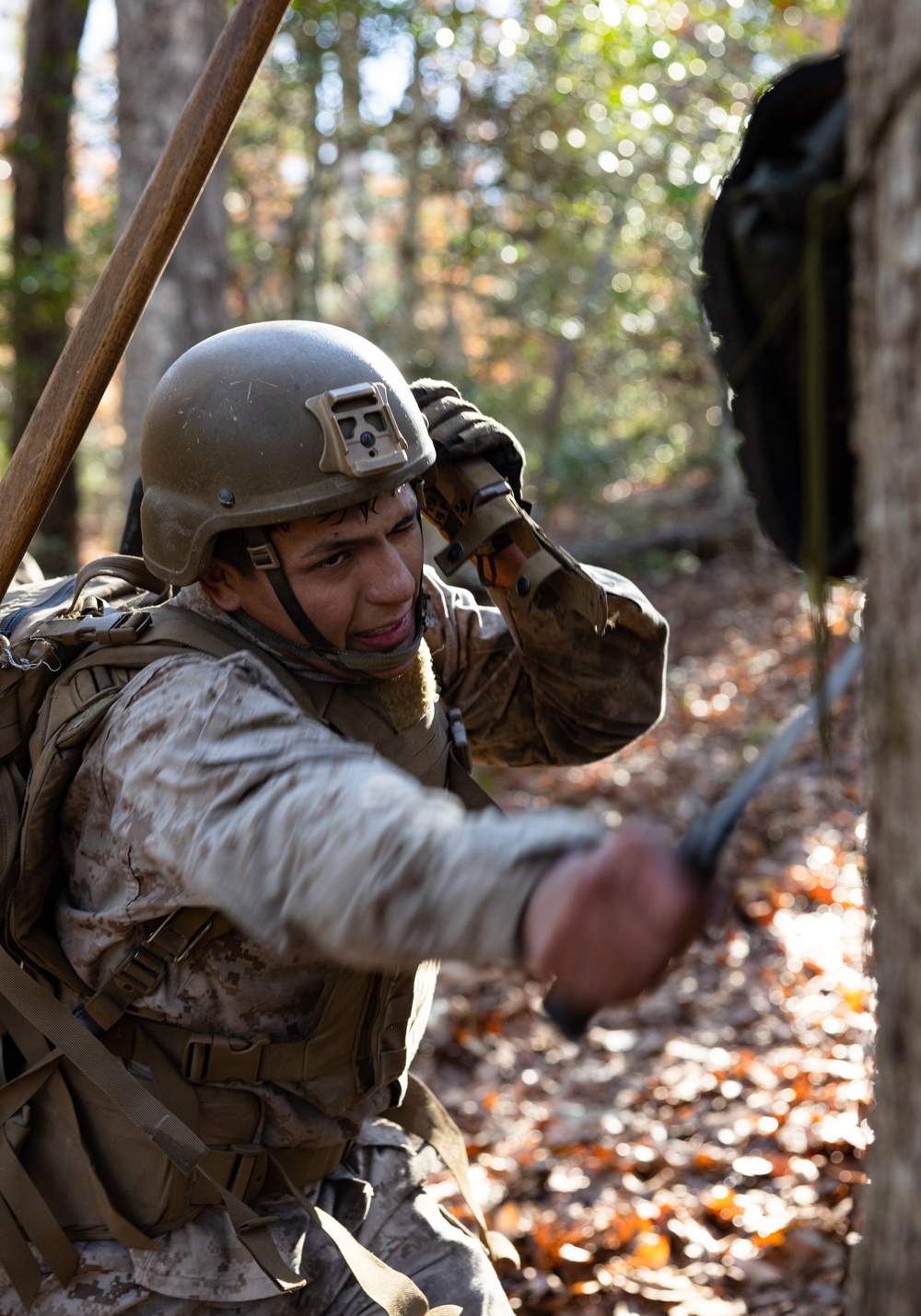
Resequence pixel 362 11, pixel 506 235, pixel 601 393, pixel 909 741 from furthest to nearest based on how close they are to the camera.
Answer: pixel 601 393 → pixel 506 235 → pixel 362 11 → pixel 909 741

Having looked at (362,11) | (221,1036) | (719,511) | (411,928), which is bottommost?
(719,511)

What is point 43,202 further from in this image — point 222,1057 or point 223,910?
point 223,910

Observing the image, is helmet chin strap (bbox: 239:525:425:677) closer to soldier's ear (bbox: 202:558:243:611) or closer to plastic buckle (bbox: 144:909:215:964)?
soldier's ear (bbox: 202:558:243:611)

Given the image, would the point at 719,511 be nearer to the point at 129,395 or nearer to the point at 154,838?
the point at 129,395

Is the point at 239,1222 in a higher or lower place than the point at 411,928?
lower

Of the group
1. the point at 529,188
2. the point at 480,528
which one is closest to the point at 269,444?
the point at 480,528

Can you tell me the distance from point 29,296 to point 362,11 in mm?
4034

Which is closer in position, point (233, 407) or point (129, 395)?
point (233, 407)

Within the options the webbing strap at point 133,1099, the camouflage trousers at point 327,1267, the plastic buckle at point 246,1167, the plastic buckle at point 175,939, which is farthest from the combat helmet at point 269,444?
the camouflage trousers at point 327,1267

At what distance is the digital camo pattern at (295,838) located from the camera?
1679 millimetres

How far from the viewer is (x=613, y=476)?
57.5 ft

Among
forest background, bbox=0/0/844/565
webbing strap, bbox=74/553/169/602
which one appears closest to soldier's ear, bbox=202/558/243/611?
webbing strap, bbox=74/553/169/602

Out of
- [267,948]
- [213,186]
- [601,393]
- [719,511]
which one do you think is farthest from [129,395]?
[601,393]

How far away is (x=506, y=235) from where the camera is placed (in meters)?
14.6
